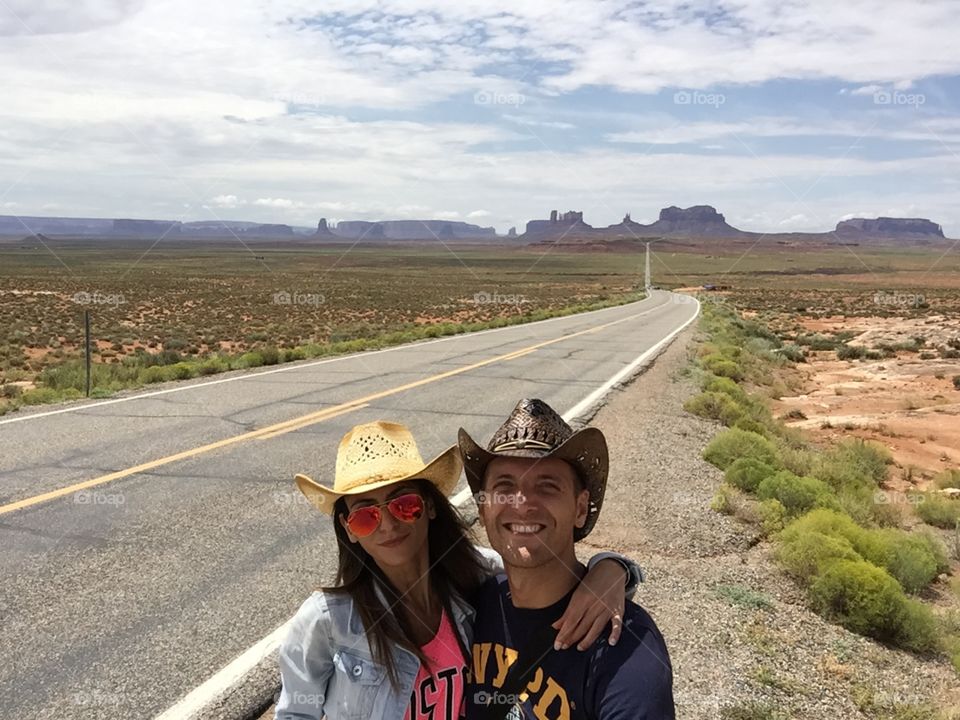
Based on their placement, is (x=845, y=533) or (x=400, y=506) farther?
(x=845, y=533)

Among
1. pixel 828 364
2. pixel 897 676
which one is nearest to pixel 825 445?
pixel 897 676

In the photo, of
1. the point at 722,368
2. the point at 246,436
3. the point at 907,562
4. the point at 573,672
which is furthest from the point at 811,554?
the point at 722,368

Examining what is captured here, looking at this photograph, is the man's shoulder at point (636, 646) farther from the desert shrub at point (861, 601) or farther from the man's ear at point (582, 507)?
the desert shrub at point (861, 601)

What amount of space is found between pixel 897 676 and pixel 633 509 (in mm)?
2671

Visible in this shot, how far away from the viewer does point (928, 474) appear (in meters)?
13.1

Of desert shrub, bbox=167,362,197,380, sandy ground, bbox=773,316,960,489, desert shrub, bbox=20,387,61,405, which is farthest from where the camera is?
sandy ground, bbox=773,316,960,489

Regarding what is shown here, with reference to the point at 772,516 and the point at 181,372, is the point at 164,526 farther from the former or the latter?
the point at 181,372

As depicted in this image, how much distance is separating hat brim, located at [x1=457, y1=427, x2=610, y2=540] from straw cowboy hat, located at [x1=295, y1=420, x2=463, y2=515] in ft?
0.33

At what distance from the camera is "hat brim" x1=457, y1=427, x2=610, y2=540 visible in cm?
216

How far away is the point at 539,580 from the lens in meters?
2.20

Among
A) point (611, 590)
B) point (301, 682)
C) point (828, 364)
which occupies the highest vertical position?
point (611, 590)

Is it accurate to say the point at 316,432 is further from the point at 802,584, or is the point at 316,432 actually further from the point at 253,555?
the point at 802,584

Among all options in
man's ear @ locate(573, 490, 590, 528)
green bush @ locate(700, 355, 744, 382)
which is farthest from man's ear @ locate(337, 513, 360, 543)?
green bush @ locate(700, 355, 744, 382)

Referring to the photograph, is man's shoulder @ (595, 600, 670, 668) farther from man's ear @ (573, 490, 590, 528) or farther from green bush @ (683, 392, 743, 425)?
green bush @ (683, 392, 743, 425)
